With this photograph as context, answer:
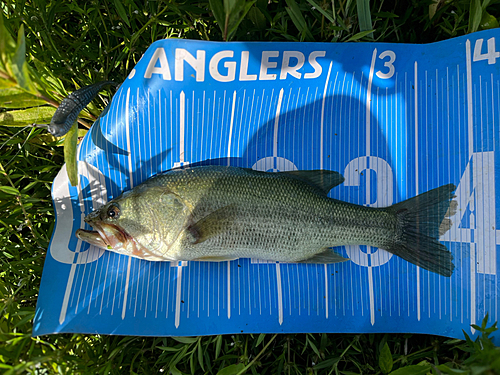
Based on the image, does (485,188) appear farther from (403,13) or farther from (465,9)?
(403,13)

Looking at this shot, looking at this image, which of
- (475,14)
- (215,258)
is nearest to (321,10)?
(475,14)

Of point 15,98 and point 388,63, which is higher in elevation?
point 388,63

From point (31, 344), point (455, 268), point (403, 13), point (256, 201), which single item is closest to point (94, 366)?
point (31, 344)

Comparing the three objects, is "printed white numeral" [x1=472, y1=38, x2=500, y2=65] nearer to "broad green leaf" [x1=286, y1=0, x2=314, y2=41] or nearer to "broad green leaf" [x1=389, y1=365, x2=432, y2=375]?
"broad green leaf" [x1=286, y1=0, x2=314, y2=41]

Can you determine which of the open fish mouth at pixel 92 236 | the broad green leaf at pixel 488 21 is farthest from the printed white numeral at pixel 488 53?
the open fish mouth at pixel 92 236

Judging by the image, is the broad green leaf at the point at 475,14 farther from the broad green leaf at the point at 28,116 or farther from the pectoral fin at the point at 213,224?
the broad green leaf at the point at 28,116

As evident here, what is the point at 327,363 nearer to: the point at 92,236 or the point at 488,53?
the point at 92,236
